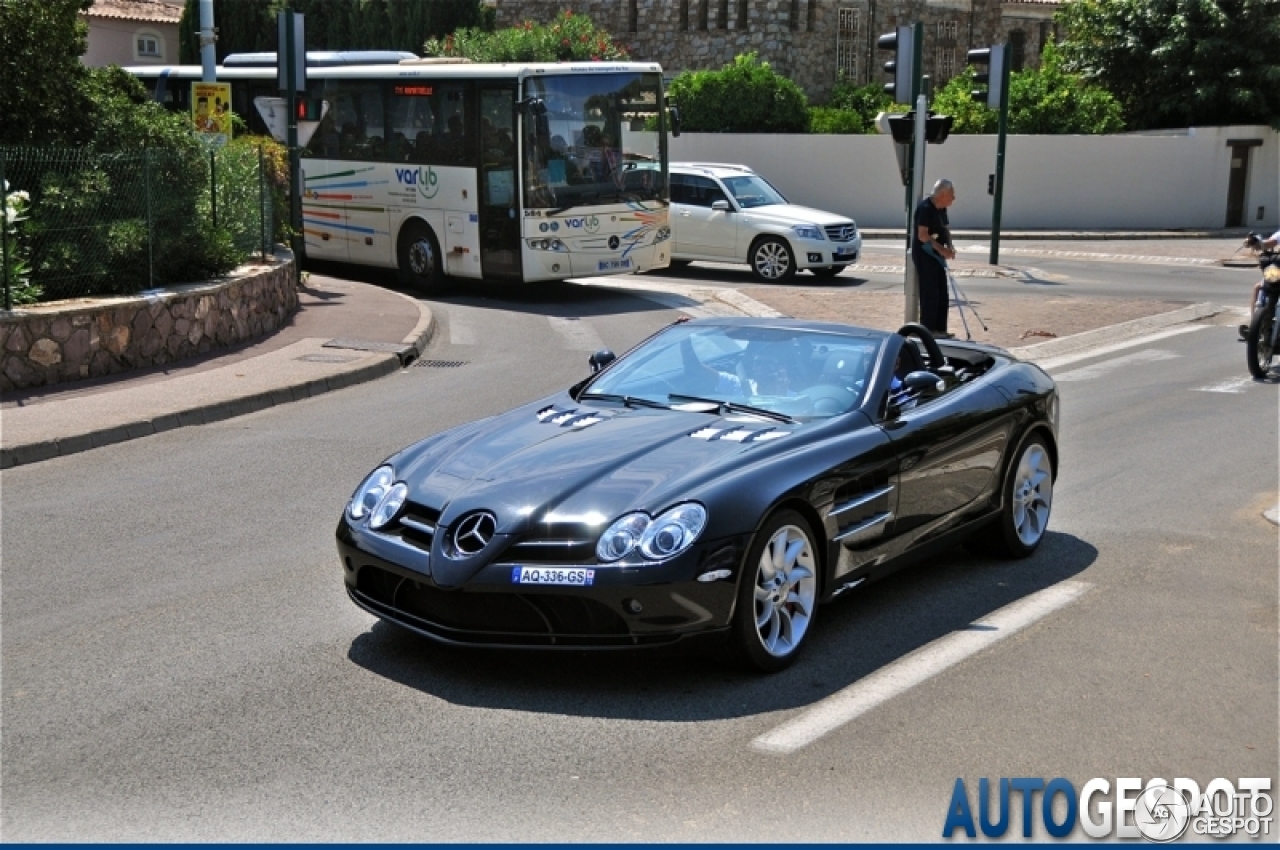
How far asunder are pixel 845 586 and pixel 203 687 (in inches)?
106

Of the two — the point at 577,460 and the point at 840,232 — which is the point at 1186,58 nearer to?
the point at 840,232

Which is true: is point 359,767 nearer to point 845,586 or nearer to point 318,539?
point 845,586

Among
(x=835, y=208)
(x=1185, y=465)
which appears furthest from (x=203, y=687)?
(x=835, y=208)

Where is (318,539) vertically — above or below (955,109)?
below

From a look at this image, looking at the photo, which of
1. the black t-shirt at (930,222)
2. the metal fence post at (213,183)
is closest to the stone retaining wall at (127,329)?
the metal fence post at (213,183)

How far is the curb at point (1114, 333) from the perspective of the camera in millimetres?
17531

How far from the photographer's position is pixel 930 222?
1633 centimetres

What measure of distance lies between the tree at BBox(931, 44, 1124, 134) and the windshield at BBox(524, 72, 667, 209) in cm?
1895

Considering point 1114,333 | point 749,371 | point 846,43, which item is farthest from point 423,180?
point 846,43

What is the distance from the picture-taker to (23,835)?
4805 millimetres

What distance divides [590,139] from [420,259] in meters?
3.28

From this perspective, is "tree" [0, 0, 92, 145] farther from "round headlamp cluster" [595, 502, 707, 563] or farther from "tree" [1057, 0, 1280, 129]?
"tree" [1057, 0, 1280, 129]

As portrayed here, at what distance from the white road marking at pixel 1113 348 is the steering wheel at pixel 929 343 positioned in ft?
27.4

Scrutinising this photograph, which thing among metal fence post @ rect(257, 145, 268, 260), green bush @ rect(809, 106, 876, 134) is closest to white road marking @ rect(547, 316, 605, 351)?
metal fence post @ rect(257, 145, 268, 260)
